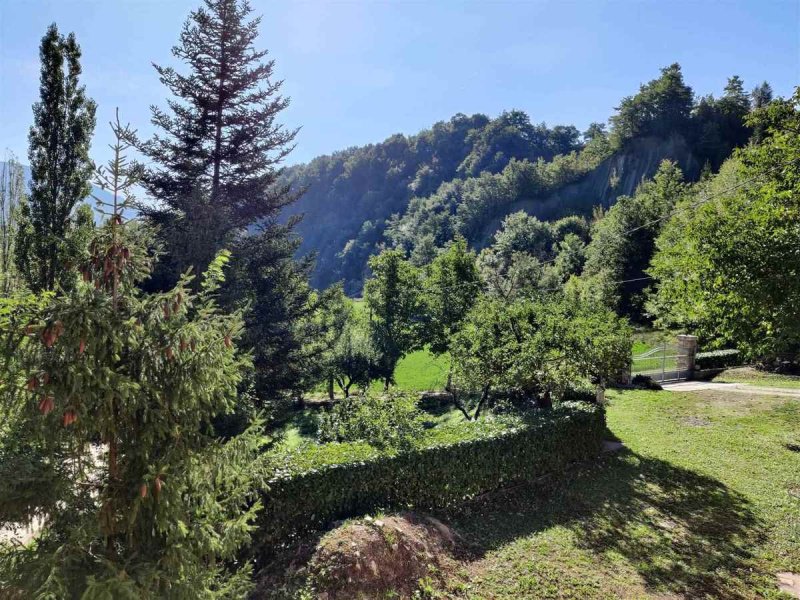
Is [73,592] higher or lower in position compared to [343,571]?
higher

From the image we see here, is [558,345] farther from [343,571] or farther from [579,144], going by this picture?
[579,144]

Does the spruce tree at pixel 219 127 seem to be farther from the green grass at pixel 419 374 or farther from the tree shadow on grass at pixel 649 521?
the green grass at pixel 419 374

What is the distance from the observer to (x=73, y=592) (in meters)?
3.20

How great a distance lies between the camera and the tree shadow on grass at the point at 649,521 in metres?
6.62

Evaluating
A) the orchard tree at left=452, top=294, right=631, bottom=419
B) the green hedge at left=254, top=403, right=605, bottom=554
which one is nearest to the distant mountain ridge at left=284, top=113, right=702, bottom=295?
the orchard tree at left=452, top=294, right=631, bottom=419

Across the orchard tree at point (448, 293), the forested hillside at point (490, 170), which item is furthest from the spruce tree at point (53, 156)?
the orchard tree at point (448, 293)

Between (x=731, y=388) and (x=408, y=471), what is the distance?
686 inches

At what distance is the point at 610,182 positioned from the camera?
74.5 m

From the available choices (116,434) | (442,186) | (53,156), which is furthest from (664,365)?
(442,186)

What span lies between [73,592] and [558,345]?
10.1 metres

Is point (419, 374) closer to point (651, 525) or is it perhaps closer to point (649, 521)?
point (649, 521)

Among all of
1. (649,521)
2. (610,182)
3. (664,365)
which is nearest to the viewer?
(649,521)

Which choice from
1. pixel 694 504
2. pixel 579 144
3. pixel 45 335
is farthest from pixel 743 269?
pixel 579 144

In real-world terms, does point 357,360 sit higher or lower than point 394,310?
lower
